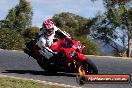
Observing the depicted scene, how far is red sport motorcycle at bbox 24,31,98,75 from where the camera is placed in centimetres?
1413

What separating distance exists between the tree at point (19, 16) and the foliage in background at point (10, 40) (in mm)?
13462

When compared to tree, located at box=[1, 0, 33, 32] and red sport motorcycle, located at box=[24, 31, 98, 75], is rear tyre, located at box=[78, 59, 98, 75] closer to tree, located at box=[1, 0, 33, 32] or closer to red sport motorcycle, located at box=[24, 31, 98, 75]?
red sport motorcycle, located at box=[24, 31, 98, 75]

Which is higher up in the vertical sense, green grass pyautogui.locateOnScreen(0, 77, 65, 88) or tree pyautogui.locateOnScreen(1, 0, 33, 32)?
tree pyautogui.locateOnScreen(1, 0, 33, 32)

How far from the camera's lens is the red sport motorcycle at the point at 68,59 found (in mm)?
14133

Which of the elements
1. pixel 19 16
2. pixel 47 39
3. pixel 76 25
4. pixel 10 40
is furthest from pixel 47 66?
pixel 76 25

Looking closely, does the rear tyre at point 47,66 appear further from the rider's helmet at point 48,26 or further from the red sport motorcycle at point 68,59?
the rider's helmet at point 48,26

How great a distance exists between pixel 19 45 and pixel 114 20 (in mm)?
10071

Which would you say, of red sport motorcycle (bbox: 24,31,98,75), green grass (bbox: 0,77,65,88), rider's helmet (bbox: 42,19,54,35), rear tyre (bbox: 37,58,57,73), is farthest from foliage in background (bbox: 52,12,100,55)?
green grass (bbox: 0,77,65,88)

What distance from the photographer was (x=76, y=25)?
55.0 meters

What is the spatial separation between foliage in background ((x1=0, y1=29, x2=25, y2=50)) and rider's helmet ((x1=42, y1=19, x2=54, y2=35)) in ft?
59.2

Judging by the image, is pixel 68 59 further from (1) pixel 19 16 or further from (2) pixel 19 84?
(1) pixel 19 16

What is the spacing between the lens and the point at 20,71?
15859 mm

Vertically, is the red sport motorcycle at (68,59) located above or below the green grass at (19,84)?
above

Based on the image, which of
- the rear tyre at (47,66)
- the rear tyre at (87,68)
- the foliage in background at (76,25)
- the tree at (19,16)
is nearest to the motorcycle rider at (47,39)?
the rear tyre at (47,66)
